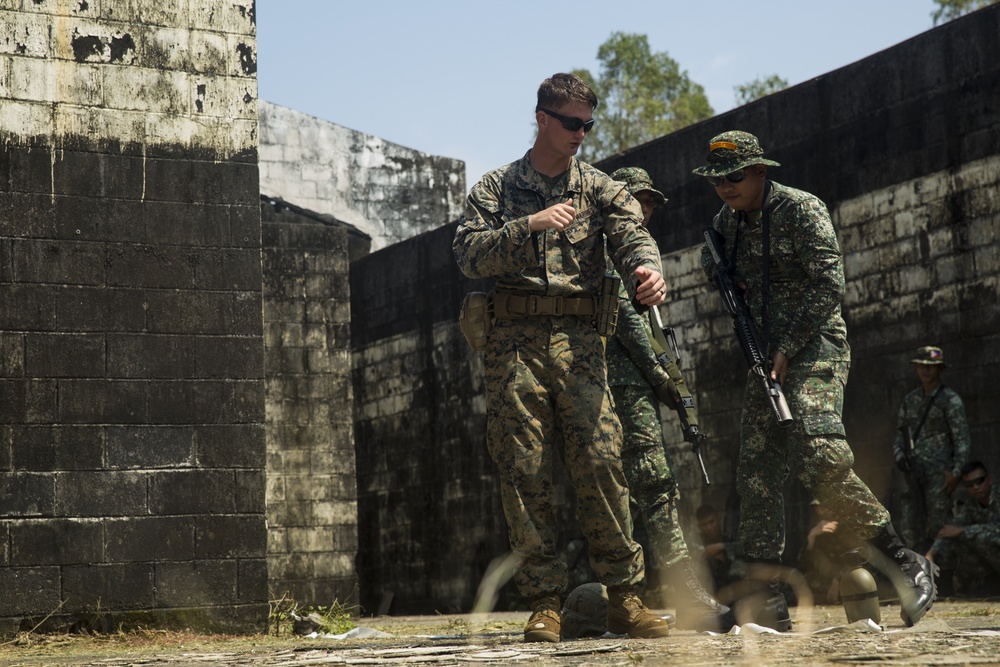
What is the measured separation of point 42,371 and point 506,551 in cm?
669

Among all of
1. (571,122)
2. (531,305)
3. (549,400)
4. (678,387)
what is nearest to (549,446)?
(549,400)

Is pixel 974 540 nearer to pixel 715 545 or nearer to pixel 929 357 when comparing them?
pixel 929 357

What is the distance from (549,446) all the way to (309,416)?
7.81 m

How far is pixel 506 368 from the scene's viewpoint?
17.1 ft

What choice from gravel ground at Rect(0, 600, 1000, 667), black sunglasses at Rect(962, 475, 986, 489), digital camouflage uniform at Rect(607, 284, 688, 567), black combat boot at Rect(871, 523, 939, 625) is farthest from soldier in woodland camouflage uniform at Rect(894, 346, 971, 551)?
black combat boot at Rect(871, 523, 939, 625)

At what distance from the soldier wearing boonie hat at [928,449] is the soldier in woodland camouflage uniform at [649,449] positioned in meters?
2.75

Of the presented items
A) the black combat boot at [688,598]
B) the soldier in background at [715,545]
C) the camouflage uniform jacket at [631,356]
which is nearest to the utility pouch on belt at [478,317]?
the camouflage uniform jacket at [631,356]

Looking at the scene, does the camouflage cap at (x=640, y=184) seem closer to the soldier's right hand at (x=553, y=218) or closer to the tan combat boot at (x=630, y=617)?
the soldier's right hand at (x=553, y=218)

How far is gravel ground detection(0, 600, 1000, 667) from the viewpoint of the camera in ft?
12.9

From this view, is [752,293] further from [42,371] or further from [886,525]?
[42,371]

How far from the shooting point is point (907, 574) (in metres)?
5.27

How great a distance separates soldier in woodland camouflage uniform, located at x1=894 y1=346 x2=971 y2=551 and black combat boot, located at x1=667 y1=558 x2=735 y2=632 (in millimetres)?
3118

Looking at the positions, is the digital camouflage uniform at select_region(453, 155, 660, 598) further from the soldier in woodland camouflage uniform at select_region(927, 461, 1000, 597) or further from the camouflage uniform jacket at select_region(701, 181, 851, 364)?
the soldier in woodland camouflage uniform at select_region(927, 461, 1000, 597)

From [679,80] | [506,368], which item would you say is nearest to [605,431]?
[506,368]
